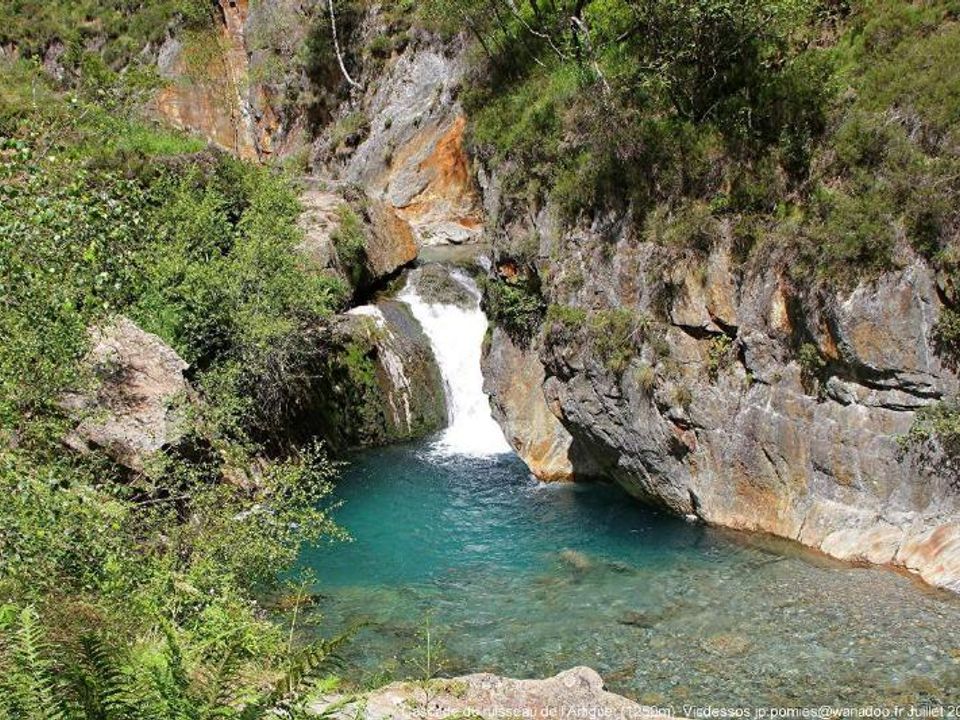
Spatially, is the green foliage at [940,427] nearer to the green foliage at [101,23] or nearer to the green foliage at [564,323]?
the green foliage at [564,323]

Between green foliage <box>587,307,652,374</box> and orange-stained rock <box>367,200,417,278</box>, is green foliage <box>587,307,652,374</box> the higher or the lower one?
the lower one

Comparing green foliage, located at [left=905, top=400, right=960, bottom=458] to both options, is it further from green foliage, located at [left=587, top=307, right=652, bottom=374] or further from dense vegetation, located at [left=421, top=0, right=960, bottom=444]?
green foliage, located at [left=587, top=307, right=652, bottom=374]

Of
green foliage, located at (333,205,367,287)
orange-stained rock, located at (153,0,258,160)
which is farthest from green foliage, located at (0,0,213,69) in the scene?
green foliage, located at (333,205,367,287)

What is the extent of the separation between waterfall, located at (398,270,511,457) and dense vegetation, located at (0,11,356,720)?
5.10 metres

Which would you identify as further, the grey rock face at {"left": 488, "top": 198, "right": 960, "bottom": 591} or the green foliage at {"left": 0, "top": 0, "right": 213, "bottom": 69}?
the green foliage at {"left": 0, "top": 0, "right": 213, "bottom": 69}

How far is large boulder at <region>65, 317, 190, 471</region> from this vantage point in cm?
1205

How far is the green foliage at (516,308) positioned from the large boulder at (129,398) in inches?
272

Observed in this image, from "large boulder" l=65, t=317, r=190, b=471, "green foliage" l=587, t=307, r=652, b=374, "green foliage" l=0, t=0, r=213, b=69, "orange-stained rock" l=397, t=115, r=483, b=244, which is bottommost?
"green foliage" l=587, t=307, r=652, b=374

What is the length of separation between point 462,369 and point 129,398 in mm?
10485

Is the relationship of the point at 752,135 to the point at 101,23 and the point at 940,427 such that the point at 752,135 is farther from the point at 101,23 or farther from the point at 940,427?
the point at 101,23

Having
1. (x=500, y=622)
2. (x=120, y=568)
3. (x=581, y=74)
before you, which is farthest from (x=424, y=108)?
(x=120, y=568)

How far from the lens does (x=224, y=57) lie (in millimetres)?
41906

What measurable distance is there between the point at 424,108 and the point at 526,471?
20326 millimetres

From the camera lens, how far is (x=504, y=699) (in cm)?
834
